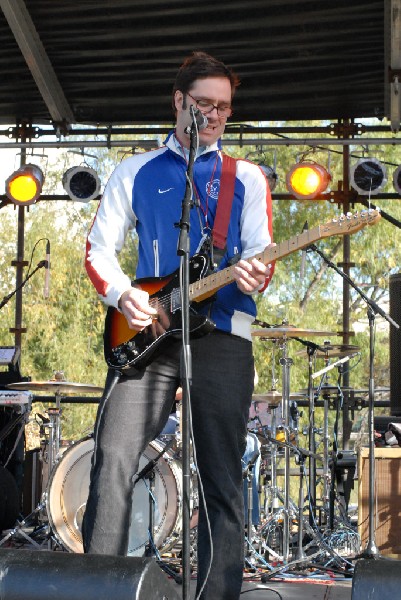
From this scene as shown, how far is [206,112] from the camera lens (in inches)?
132

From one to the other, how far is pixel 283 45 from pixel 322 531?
3508 mm

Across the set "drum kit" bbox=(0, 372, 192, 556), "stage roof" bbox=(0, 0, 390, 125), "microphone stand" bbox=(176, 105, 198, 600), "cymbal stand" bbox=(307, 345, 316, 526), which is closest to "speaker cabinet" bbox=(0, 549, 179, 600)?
"microphone stand" bbox=(176, 105, 198, 600)

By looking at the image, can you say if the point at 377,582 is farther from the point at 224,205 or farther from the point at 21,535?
the point at 21,535

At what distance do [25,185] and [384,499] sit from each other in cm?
402

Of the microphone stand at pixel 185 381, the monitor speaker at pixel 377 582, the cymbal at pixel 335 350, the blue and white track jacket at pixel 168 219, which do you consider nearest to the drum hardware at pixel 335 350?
the cymbal at pixel 335 350

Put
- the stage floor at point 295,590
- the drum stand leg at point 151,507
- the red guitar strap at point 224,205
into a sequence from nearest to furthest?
the red guitar strap at point 224,205
the stage floor at point 295,590
the drum stand leg at point 151,507

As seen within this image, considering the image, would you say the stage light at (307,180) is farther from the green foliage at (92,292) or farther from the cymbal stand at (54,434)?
the green foliage at (92,292)

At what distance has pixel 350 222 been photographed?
326cm

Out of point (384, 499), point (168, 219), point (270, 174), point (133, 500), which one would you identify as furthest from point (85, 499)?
point (168, 219)

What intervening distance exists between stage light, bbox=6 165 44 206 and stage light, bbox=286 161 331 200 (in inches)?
83.8

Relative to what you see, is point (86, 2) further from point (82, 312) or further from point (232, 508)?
point (82, 312)

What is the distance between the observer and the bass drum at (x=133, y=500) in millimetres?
6164

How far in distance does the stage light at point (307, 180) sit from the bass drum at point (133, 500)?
2786mm

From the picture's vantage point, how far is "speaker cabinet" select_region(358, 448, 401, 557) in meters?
6.25
